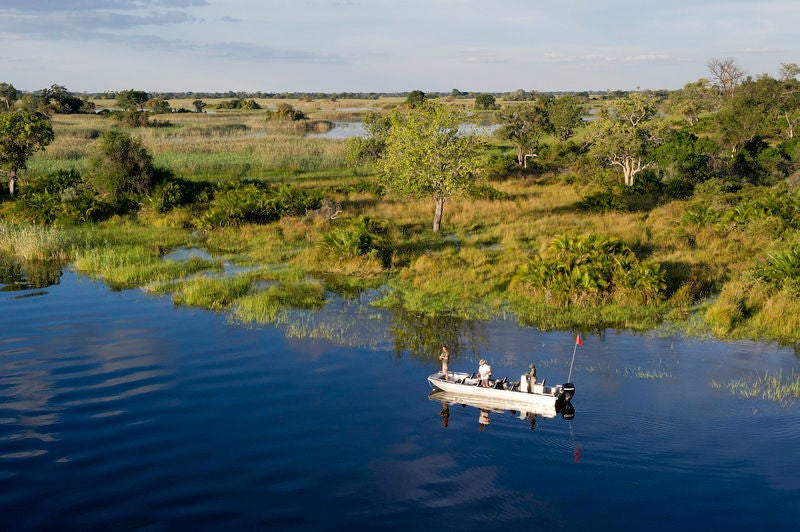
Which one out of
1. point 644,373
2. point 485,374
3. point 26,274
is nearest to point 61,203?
point 26,274

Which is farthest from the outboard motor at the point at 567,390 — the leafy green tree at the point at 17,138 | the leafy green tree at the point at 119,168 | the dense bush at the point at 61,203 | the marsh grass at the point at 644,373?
the leafy green tree at the point at 17,138

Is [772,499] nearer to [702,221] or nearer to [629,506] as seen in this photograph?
[629,506]

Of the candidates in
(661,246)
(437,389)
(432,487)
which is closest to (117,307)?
(437,389)

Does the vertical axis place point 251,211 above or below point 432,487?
above

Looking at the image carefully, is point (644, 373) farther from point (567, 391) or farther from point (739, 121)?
point (739, 121)

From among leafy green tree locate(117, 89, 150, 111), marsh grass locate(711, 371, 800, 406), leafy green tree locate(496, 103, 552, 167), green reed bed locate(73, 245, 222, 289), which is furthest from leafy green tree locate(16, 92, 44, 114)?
marsh grass locate(711, 371, 800, 406)

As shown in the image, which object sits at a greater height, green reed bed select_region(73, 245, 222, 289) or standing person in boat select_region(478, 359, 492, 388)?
green reed bed select_region(73, 245, 222, 289)

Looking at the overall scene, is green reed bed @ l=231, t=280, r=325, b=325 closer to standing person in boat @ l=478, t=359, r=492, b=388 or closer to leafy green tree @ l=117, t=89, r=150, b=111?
standing person in boat @ l=478, t=359, r=492, b=388
